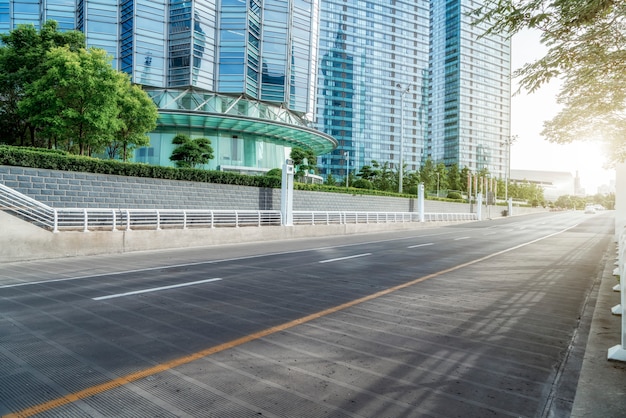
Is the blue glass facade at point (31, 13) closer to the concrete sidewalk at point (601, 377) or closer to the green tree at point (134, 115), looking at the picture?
the green tree at point (134, 115)

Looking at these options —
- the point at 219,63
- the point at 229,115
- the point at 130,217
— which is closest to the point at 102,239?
the point at 130,217

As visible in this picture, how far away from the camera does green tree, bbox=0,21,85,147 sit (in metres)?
25.3

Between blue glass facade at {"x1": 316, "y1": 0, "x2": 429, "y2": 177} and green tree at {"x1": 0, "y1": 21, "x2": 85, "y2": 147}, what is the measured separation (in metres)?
94.5

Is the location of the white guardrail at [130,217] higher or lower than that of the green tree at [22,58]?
lower

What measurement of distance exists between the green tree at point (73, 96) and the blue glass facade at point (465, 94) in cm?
13571

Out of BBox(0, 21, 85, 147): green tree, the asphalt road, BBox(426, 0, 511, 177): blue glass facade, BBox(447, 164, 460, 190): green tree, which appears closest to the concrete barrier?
the asphalt road

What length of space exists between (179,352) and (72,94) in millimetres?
22352

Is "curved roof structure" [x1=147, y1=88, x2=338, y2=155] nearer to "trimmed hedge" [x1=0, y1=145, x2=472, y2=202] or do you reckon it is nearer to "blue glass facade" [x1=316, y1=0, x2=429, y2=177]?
"trimmed hedge" [x1=0, y1=145, x2=472, y2=202]

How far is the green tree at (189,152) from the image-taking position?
3772 centimetres

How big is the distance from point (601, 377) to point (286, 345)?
3153mm

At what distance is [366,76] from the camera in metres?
124

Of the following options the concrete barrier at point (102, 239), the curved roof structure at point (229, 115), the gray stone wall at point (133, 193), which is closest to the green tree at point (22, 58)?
the gray stone wall at point (133, 193)

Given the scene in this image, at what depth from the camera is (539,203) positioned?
4724 inches

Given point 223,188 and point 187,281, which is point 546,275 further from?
point 223,188
